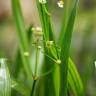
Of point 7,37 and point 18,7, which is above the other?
point 18,7

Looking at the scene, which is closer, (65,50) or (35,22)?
(65,50)

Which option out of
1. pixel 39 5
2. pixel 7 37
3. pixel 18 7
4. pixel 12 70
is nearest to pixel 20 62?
pixel 12 70

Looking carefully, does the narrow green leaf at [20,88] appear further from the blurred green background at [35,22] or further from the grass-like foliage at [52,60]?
the blurred green background at [35,22]

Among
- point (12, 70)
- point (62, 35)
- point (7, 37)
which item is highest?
point (62, 35)

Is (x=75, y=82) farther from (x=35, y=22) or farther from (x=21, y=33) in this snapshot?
(x=35, y=22)

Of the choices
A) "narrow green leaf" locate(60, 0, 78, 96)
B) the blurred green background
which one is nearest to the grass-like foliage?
"narrow green leaf" locate(60, 0, 78, 96)

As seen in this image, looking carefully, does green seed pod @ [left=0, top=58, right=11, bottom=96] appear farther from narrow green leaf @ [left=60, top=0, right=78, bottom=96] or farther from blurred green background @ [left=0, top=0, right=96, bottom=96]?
blurred green background @ [left=0, top=0, right=96, bottom=96]

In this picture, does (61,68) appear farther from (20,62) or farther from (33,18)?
(33,18)

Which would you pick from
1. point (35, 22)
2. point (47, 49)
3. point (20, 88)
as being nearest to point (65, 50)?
point (47, 49)
